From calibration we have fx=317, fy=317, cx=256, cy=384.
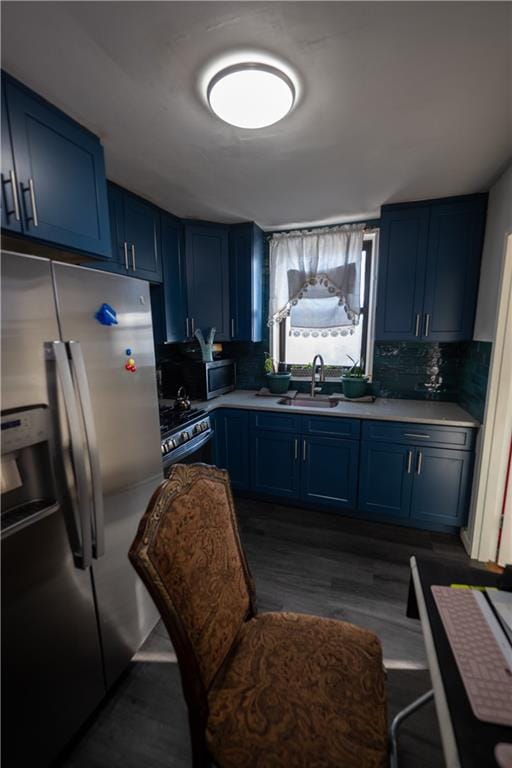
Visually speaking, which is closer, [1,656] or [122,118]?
[1,656]

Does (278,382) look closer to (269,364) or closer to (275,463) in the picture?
(269,364)

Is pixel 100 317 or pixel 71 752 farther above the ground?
pixel 100 317

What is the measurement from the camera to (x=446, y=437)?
2217mm

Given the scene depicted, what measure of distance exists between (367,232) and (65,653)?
10.7 ft

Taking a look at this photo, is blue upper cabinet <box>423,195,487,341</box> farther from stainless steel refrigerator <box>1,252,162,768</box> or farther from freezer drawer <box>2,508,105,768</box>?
freezer drawer <box>2,508,105,768</box>

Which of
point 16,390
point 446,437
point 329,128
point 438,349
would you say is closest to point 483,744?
point 16,390

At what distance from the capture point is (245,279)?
9.48 feet

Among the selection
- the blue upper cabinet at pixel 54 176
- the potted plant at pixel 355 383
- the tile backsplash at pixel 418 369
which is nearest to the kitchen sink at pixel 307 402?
the potted plant at pixel 355 383

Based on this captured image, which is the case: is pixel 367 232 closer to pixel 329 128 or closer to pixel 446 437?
pixel 329 128

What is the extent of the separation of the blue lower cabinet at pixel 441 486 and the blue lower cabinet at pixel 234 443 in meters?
1.34

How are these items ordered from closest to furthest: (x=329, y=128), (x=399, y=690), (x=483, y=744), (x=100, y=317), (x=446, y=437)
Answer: (x=483, y=744) < (x=100, y=317) < (x=399, y=690) < (x=329, y=128) < (x=446, y=437)

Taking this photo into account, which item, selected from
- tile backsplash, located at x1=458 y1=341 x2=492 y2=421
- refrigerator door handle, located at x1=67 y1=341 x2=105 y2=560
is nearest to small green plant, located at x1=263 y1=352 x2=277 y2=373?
tile backsplash, located at x1=458 y1=341 x2=492 y2=421

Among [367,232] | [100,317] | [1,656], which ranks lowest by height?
[1,656]

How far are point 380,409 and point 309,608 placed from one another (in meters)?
1.46
